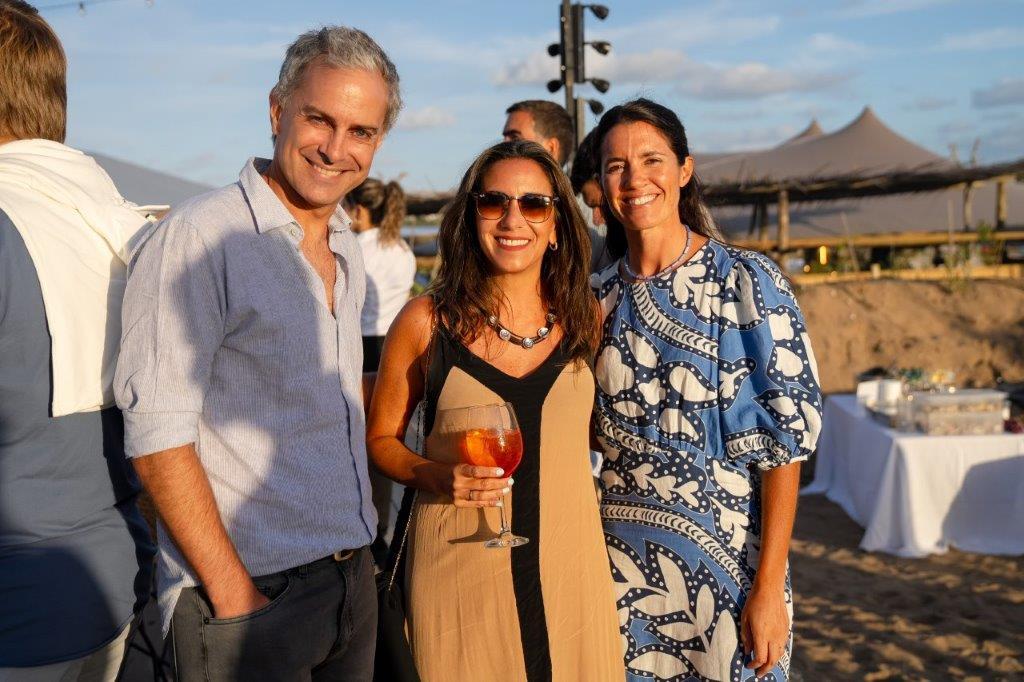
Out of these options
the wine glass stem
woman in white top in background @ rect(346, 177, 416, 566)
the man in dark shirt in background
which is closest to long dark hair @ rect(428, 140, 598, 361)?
the wine glass stem

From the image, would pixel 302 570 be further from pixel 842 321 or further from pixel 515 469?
pixel 842 321

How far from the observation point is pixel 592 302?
8.34 feet

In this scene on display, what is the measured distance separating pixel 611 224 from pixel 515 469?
1000 millimetres

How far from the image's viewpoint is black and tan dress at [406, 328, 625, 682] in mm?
2195

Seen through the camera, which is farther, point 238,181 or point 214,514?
point 238,181

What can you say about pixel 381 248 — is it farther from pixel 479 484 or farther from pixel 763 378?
pixel 479 484

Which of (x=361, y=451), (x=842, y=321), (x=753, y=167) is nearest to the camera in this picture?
(x=361, y=451)

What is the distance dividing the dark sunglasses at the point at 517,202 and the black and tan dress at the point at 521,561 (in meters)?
0.37

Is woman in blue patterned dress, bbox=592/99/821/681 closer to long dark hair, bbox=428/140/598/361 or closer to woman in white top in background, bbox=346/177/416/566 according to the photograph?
long dark hair, bbox=428/140/598/361

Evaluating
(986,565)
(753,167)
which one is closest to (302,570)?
(986,565)

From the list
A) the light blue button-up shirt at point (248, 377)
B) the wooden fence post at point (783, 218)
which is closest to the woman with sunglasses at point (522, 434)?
the light blue button-up shirt at point (248, 377)

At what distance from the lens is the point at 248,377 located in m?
1.95

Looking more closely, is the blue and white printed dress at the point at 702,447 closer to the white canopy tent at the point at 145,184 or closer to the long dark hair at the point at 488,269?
the long dark hair at the point at 488,269

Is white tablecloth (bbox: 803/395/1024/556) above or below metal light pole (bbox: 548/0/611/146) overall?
below
